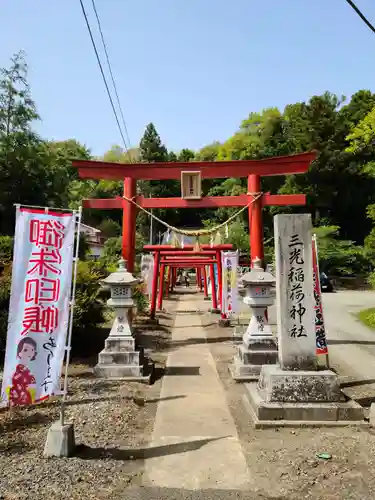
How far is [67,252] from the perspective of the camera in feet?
15.1

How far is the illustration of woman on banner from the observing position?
422 centimetres

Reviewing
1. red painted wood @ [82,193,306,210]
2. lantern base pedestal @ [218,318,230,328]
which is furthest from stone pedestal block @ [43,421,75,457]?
lantern base pedestal @ [218,318,230,328]

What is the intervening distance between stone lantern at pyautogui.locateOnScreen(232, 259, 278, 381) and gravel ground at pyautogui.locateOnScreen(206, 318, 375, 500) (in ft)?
7.29

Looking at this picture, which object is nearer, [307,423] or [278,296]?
[307,423]

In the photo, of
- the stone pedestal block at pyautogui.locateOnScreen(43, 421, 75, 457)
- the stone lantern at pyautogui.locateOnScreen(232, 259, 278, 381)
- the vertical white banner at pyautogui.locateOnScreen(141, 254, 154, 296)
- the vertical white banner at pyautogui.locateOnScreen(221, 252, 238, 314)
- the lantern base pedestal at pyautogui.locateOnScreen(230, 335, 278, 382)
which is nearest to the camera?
the stone pedestal block at pyautogui.locateOnScreen(43, 421, 75, 457)

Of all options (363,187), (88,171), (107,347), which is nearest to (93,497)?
(107,347)

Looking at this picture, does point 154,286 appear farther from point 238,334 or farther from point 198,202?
point 198,202

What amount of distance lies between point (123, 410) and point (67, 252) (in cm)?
244

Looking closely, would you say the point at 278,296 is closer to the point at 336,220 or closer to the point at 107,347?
the point at 107,347

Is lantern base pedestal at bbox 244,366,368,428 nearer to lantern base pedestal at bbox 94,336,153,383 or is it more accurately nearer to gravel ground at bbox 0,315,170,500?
gravel ground at bbox 0,315,170,500

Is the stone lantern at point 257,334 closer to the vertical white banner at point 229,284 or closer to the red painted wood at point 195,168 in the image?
the red painted wood at point 195,168

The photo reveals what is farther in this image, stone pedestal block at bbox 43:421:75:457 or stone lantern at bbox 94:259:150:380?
stone lantern at bbox 94:259:150:380

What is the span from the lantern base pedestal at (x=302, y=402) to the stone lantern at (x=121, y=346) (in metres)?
2.54

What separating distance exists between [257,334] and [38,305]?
4.82 m
